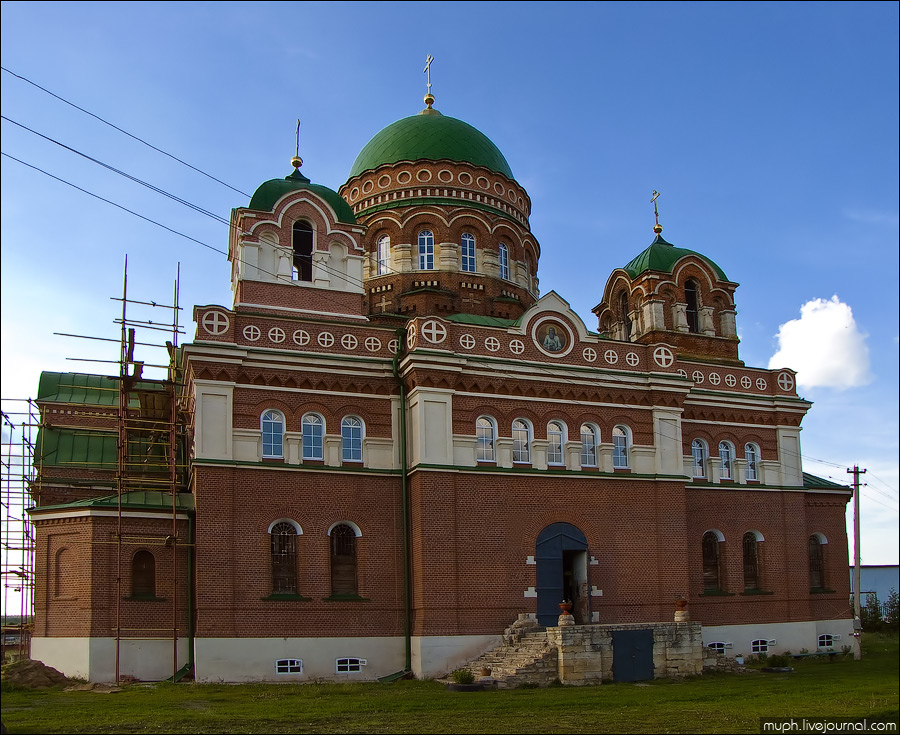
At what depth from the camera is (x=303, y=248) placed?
97.8 feet

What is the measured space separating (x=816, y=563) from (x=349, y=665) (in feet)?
58.3

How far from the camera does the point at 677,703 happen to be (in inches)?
798

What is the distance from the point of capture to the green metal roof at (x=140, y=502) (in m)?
25.8

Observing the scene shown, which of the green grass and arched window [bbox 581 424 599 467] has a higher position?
arched window [bbox 581 424 599 467]

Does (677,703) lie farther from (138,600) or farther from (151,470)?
(151,470)

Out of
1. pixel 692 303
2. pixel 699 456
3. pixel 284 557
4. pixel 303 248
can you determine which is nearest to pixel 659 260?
pixel 692 303

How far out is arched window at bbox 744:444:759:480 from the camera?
33.0 meters

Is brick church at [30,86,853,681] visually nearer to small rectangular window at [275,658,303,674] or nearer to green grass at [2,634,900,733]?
small rectangular window at [275,658,303,674]

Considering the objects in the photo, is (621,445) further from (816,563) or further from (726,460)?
(816,563)

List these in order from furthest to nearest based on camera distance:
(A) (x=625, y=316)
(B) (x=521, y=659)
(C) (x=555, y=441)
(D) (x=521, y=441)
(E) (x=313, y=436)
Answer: (A) (x=625, y=316) < (C) (x=555, y=441) < (D) (x=521, y=441) < (E) (x=313, y=436) < (B) (x=521, y=659)

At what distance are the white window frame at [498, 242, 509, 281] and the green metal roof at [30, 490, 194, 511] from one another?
47.0 feet


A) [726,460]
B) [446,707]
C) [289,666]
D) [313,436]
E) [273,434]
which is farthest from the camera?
[726,460]

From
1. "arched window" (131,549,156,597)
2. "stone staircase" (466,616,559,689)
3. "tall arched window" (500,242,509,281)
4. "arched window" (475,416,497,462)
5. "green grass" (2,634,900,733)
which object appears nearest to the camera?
"green grass" (2,634,900,733)

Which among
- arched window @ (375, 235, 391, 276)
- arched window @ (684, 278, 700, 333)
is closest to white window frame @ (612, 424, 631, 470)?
arched window @ (684, 278, 700, 333)
